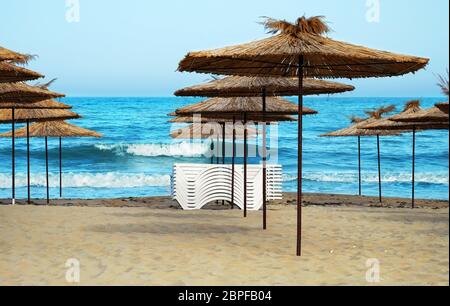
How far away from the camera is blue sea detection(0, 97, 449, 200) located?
29250mm

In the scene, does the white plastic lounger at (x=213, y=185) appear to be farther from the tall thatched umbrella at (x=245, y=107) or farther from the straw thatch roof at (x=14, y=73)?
the straw thatch roof at (x=14, y=73)

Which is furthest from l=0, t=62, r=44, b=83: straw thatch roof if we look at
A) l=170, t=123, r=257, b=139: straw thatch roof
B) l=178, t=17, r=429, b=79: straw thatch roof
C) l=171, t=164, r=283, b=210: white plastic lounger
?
l=170, t=123, r=257, b=139: straw thatch roof

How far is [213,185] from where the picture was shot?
1298cm

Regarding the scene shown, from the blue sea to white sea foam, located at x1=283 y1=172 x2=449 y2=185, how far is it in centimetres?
5

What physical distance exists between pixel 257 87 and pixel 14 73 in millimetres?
3144

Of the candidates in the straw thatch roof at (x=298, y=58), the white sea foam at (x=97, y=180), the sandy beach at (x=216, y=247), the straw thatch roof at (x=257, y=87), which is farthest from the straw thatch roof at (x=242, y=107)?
the white sea foam at (x=97, y=180)

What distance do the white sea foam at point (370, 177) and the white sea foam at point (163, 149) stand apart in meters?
11.0

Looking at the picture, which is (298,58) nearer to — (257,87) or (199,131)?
(257,87)

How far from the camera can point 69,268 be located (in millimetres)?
6320

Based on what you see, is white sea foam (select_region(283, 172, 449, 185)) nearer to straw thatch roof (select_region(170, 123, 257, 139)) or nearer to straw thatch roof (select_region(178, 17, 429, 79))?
straw thatch roof (select_region(170, 123, 257, 139))

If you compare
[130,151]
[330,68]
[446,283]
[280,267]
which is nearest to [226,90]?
[330,68]

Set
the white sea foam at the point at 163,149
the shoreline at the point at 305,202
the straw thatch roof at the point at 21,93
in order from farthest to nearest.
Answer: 1. the white sea foam at the point at 163,149
2. the shoreline at the point at 305,202
3. the straw thatch roof at the point at 21,93

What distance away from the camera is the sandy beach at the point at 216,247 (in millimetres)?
6059

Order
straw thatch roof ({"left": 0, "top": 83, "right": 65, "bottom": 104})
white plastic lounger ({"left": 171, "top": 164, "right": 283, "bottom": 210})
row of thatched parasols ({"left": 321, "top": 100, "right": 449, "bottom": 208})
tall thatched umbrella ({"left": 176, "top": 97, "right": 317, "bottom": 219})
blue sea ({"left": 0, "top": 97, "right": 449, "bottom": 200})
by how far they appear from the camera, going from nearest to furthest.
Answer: tall thatched umbrella ({"left": 176, "top": 97, "right": 317, "bottom": 219}) < straw thatch roof ({"left": 0, "top": 83, "right": 65, "bottom": 104}) < row of thatched parasols ({"left": 321, "top": 100, "right": 449, "bottom": 208}) < white plastic lounger ({"left": 171, "top": 164, "right": 283, "bottom": 210}) < blue sea ({"left": 0, "top": 97, "right": 449, "bottom": 200})
